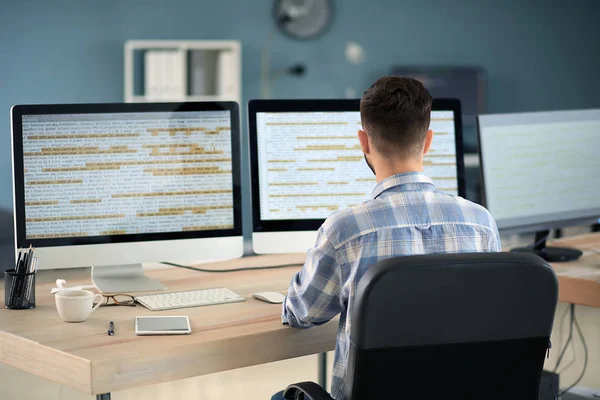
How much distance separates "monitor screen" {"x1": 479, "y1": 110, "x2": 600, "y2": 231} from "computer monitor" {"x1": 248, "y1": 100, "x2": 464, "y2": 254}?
1.46ft

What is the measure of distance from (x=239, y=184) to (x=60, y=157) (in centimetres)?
46

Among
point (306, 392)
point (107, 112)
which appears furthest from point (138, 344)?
point (107, 112)

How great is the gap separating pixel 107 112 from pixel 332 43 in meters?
4.38

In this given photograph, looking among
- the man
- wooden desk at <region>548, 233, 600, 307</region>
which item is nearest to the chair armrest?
the man

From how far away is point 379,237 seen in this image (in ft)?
4.95

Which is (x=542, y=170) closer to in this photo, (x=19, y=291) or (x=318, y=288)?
(x=318, y=288)

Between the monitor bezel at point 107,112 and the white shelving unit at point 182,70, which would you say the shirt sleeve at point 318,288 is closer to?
the monitor bezel at point 107,112

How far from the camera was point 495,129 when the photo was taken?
8.27ft

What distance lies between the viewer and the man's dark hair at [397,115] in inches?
62.0

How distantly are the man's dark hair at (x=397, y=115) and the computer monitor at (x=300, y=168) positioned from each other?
0.68 m

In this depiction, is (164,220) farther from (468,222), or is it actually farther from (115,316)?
(468,222)

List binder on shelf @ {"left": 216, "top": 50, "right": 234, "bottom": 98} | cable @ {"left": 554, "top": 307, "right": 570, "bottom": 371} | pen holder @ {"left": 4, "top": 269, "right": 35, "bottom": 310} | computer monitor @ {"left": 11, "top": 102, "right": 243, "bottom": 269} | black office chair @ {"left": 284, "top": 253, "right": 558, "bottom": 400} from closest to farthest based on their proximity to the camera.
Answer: black office chair @ {"left": 284, "top": 253, "right": 558, "bottom": 400} → pen holder @ {"left": 4, "top": 269, "right": 35, "bottom": 310} → computer monitor @ {"left": 11, "top": 102, "right": 243, "bottom": 269} → cable @ {"left": 554, "top": 307, "right": 570, "bottom": 371} → binder on shelf @ {"left": 216, "top": 50, "right": 234, "bottom": 98}

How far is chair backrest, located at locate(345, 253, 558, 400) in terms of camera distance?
133cm

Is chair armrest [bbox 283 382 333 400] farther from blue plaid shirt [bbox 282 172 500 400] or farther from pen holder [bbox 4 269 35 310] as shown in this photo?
pen holder [bbox 4 269 35 310]
